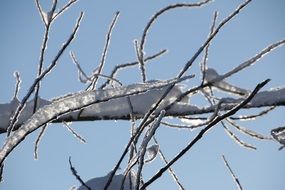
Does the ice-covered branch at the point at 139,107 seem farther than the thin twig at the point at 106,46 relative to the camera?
No

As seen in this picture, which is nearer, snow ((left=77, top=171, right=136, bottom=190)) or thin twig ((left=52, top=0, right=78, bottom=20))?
snow ((left=77, top=171, right=136, bottom=190))

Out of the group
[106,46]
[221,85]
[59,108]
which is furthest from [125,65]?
[59,108]

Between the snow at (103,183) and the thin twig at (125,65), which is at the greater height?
the thin twig at (125,65)

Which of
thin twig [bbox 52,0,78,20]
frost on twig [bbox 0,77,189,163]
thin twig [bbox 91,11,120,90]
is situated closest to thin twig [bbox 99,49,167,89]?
thin twig [bbox 91,11,120,90]

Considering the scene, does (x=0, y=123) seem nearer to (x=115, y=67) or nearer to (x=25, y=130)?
(x=115, y=67)

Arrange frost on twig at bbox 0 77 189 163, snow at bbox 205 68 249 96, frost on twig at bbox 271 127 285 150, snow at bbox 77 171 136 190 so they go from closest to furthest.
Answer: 1. frost on twig at bbox 0 77 189 163
2. snow at bbox 77 171 136 190
3. frost on twig at bbox 271 127 285 150
4. snow at bbox 205 68 249 96

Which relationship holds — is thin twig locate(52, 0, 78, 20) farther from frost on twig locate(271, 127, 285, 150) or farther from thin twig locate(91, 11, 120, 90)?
frost on twig locate(271, 127, 285, 150)

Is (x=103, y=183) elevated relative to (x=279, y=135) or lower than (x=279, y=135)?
elevated

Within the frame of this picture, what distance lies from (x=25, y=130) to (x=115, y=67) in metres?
1.11

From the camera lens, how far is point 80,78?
6.15 ft

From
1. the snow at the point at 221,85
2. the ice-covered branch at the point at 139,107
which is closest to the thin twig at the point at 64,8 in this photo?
the ice-covered branch at the point at 139,107

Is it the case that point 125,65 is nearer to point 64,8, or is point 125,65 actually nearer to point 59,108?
point 64,8

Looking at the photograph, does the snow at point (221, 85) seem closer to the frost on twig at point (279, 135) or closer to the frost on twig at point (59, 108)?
the frost on twig at point (279, 135)

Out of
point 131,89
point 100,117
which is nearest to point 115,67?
point 100,117
